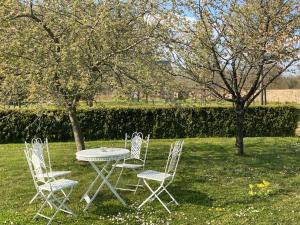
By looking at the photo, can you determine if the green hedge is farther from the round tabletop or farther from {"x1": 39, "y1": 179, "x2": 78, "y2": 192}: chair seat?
{"x1": 39, "y1": 179, "x2": 78, "y2": 192}: chair seat

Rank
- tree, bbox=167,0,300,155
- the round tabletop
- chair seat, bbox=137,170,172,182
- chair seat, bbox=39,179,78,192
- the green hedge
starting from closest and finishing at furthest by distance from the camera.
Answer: chair seat, bbox=39,179,78,192
the round tabletop
chair seat, bbox=137,170,172,182
tree, bbox=167,0,300,155
the green hedge

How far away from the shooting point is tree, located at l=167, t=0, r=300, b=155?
9.09m

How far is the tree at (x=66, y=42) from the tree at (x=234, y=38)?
1.46 m

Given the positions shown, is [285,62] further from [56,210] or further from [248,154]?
[56,210]

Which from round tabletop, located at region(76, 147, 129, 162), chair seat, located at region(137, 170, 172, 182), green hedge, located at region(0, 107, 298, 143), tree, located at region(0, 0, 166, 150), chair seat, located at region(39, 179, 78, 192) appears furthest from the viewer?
green hedge, located at region(0, 107, 298, 143)

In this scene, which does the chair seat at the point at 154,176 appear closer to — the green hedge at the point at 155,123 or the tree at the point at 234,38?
the tree at the point at 234,38

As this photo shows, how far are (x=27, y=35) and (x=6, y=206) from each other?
3134 mm

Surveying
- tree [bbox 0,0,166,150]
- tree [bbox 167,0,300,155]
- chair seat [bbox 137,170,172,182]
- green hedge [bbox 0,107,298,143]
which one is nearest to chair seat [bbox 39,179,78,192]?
chair seat [bbox 137,170,172,182]

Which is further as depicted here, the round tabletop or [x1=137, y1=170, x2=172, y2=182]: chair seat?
[x1=137, y1=170, x2=172, y2=182]: chair seat

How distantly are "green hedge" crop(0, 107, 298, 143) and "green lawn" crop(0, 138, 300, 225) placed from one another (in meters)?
2.41

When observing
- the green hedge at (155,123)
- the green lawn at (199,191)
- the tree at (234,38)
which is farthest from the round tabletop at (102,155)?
the green hedge at (155,123)

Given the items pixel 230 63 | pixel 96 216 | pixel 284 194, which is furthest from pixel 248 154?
pixel 96 216

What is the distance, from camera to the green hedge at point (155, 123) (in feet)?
46.5

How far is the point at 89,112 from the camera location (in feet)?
46.9
